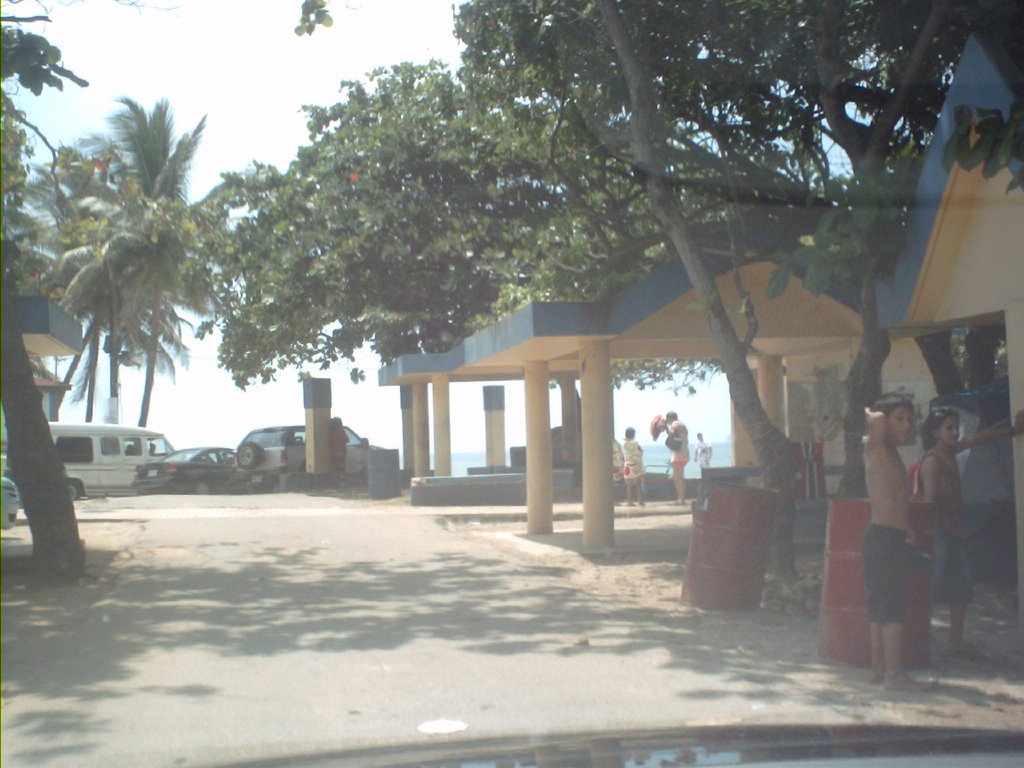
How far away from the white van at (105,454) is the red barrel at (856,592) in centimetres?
2206

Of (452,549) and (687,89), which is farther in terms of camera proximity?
(452,549)

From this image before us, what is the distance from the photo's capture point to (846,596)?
7.60m

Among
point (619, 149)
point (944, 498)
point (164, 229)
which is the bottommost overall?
point (944, 498)

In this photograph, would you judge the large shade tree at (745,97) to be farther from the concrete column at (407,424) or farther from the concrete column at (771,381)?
the concrete column at (407,424)

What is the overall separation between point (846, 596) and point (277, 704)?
3.76 metres

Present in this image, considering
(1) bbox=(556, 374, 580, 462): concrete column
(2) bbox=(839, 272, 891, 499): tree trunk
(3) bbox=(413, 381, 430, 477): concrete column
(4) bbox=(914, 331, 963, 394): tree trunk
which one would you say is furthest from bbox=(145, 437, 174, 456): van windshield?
(2) bbox=(839, 272, 891, 499): tree trunk

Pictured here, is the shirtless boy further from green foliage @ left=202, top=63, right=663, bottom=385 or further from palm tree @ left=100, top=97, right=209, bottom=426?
palm tree @ left=100, top=97, right=209, bottom=426

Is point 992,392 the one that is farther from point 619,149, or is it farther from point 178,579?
point 178,579

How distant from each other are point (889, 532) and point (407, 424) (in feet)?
83.4

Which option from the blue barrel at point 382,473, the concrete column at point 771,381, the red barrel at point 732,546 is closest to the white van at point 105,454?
the blue barrel at point 382,473

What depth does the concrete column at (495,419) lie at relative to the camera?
98.7 ft

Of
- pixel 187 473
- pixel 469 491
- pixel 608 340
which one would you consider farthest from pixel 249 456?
pixel 608 340

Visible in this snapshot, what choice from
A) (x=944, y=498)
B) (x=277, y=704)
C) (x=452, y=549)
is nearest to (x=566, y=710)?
(x=277, y=704)

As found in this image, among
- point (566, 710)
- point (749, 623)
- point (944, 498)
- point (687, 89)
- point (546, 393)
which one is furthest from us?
point (546, 393)
